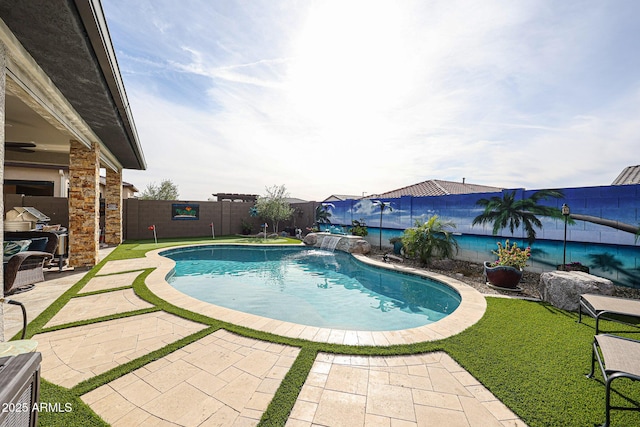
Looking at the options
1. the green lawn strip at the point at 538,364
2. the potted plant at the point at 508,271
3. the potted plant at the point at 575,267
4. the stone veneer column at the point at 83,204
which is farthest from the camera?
the stone veneer column at the point at 83,204

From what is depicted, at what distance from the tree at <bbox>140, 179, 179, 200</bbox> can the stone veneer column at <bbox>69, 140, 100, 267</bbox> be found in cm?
2256

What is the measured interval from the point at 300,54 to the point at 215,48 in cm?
210

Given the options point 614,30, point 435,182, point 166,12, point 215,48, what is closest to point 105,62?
point 166,12

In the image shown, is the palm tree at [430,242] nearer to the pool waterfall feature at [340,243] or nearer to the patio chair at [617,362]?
the pool waterfall feature at [340,243]

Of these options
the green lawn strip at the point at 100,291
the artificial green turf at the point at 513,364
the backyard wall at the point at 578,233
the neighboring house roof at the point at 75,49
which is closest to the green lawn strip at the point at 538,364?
the artificial green turf at the point at 513,364

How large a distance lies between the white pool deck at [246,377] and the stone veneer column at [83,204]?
375 cm

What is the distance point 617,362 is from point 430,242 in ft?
21.1

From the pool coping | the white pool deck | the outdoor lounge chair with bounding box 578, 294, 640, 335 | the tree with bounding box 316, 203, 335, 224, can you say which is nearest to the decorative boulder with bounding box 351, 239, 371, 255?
the tree with bounding box 316, 203, 335, 224

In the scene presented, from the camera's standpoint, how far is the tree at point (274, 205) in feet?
55.7

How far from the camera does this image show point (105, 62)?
3775 mm

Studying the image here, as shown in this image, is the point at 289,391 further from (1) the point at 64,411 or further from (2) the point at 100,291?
(2) the point at 100,291

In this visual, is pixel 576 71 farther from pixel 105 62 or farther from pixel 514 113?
pixel 105 62

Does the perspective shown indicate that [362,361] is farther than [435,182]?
No

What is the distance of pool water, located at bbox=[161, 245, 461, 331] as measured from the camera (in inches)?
214
